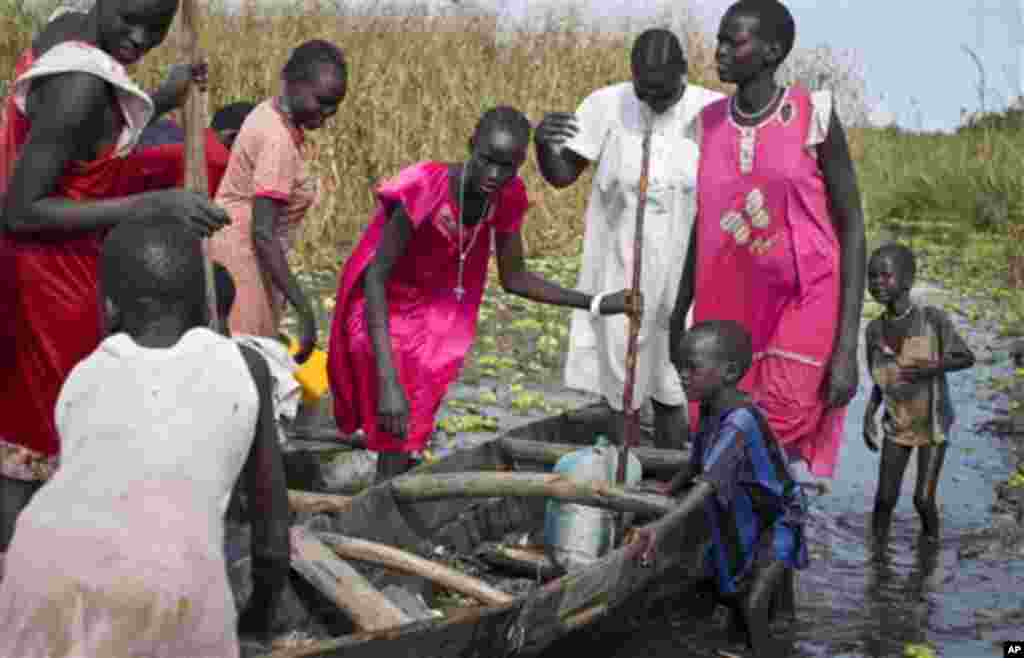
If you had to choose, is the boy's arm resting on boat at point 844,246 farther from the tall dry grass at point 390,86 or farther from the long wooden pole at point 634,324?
the tall dry grass at point 390,86

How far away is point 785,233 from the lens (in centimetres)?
522

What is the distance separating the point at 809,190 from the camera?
5184mm

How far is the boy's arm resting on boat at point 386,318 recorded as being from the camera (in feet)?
17.9

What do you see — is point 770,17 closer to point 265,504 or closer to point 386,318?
point 386,318

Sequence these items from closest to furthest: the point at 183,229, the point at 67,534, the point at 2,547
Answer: the point at 67,534 → the point at 183,229 → the point at 2,547

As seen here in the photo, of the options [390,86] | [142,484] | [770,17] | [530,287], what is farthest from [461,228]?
[390,86]

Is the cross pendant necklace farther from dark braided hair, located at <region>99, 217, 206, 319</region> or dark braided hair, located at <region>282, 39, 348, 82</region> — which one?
dark braided hair, located at <region>99, 217, 206, 319</region>

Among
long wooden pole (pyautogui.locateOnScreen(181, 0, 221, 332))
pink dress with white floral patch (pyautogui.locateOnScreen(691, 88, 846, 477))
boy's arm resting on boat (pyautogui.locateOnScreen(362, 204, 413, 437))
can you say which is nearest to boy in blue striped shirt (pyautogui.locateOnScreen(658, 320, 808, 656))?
pink dress with white floral patch (pyautogui.locateOnScreen(691, 88, 846, 477))

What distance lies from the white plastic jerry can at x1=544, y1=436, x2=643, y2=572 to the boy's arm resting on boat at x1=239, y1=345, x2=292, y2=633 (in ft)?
5.97

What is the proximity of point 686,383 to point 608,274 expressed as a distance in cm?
137

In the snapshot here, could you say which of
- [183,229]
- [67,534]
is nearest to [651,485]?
[183,229]

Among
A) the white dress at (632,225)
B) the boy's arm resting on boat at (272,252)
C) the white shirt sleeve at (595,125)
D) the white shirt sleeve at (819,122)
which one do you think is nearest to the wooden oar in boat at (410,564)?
the boy's arm resting on boat at (272,252)

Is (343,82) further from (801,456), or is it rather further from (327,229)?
(327,229)

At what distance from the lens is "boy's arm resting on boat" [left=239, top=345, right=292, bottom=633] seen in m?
3.15
